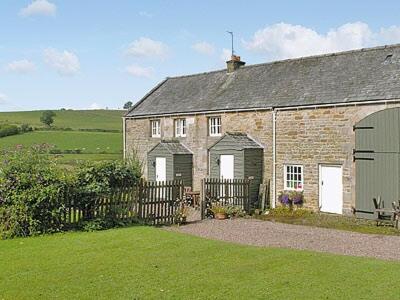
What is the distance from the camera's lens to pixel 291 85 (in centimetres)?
2309

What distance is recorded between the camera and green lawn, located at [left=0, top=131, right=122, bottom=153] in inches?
2169

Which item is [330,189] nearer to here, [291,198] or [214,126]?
[291,198]

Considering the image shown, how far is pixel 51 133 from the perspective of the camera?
2552 inches

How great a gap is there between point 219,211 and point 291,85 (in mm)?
7962

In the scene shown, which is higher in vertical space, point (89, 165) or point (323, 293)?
point (89, 165)

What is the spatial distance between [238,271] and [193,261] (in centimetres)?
129

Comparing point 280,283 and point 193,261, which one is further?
point 193,261

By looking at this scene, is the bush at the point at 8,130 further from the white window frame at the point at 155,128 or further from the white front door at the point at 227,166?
the white front door at the point at 227,166

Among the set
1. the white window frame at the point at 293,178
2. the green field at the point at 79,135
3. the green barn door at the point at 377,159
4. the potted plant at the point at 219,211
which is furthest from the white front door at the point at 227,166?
the green field at the point at 79,135

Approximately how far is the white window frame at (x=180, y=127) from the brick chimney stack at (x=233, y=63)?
4.45m

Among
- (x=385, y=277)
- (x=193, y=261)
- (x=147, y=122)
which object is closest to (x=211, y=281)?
(x=193, y=261)

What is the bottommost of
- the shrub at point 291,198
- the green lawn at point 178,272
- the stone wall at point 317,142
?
the green lawn at point 178,272

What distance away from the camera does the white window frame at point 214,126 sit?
83.2 ft

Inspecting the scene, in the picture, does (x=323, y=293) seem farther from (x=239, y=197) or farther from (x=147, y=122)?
(x=147, y=122)
